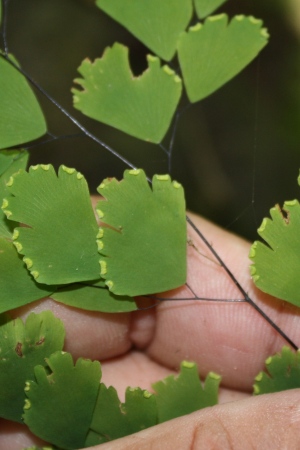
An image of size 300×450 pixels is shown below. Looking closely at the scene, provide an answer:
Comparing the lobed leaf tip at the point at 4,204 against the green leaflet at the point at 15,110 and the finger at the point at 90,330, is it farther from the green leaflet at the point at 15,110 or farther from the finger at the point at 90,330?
the finger at the point at 90,330

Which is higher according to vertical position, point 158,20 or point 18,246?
point 158,20

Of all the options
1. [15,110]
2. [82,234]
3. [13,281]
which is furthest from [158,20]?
[13,281]

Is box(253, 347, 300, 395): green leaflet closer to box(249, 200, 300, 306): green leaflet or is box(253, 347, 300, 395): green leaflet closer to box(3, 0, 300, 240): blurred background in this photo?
box(249, 200, 300, 306): green leaflet

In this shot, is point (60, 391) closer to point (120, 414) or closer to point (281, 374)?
point (120, 414)

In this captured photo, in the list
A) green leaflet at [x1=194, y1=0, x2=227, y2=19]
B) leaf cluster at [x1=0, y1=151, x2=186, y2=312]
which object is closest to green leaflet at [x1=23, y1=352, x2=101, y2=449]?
leaf cluster at [x1=0, y1=151, x2=186, y2=312]

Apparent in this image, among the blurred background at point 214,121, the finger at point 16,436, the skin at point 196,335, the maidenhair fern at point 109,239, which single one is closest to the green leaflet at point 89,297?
the maidenhair fern at point 109,239

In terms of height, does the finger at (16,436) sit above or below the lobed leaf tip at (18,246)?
below
